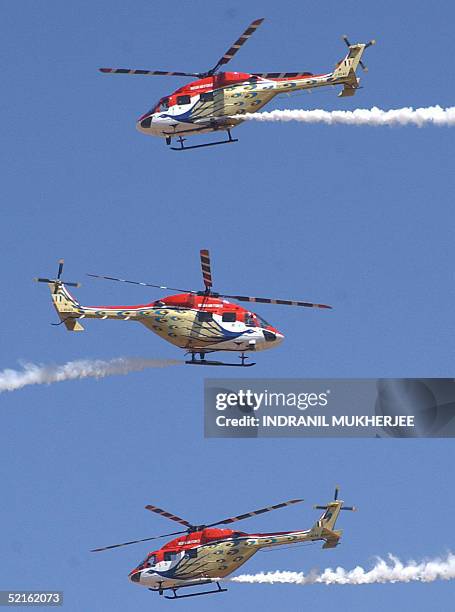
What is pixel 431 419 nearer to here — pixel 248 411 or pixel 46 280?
pixel 248 411

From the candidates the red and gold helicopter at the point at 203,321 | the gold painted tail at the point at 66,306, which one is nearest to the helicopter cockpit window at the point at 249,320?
the red and gold helicopter at the point at 203,321

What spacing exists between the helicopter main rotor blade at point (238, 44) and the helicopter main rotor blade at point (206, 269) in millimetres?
8100

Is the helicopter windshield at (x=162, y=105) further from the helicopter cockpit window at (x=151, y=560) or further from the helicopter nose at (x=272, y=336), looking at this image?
the helicopter cockpit window at (x=151, y=560)

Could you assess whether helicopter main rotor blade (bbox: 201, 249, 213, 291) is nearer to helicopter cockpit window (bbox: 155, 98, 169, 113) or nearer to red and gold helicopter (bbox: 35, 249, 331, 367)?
red and gold helicopter (bbox: 35, 249, 331, 367)

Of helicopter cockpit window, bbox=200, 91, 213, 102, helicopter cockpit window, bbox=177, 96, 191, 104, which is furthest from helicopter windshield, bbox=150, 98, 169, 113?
helicopter cockpit window, bbox=200, 91, 213, 102

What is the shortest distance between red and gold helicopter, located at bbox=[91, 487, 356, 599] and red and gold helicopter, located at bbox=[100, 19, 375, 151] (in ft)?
52.5

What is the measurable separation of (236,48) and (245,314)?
10.8 m

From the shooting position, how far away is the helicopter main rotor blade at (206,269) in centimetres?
7562

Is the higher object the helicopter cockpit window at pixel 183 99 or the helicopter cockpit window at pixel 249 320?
the helicopter cockpit window at pixel 183 99

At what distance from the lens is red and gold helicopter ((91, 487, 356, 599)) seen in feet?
249

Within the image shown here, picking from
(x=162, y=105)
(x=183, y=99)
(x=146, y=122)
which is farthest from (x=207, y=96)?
(x=146, y=122)

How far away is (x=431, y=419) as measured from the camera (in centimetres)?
7612

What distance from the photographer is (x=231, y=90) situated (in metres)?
78.6

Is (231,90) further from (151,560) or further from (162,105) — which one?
(151,560)
